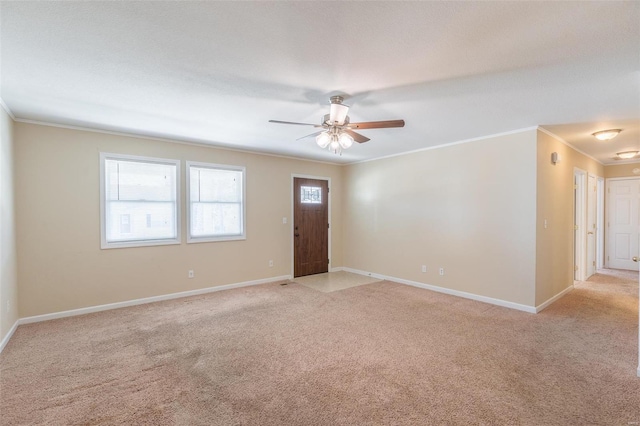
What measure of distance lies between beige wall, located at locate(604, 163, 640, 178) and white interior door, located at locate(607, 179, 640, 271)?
138 mm

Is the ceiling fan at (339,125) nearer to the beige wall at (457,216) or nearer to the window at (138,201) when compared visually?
the beige wall at (457,216)

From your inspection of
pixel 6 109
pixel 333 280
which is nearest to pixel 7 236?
pixel 6 109

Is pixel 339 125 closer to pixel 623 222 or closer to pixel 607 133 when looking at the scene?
pixel 607 133

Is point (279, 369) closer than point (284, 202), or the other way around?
point (279, 369)

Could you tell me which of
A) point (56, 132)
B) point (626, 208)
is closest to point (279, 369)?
point (56, 132)

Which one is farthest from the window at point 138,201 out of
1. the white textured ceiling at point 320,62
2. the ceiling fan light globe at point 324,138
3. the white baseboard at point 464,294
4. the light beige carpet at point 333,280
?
the white baseboard at point 464,294

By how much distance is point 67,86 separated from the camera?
2.72 metres

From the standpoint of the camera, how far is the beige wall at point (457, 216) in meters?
4.10

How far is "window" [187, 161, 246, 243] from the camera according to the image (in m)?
5.02

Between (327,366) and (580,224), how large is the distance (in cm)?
578

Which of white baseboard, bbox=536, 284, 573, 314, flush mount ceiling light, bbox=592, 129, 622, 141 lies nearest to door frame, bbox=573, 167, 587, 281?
white baseboard, bbox=536, 284, 573, 314

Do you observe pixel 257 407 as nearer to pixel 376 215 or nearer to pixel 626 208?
pixel 376 215

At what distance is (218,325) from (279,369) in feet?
4.45

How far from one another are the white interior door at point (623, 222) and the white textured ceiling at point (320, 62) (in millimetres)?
4458
